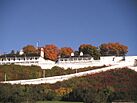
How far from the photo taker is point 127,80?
5119cm

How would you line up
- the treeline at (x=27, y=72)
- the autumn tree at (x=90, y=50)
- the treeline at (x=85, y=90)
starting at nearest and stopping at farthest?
1. the treeline at (x=85, y=90)
2. the treeline at (x=27, y=72)
3. the autumn tree at (x=90, y=50)

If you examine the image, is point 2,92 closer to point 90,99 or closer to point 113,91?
point 90,99

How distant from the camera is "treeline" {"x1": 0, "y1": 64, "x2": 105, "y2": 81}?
52.9m

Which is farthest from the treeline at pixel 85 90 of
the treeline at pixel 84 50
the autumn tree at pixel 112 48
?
the autumn tree at pixel 112 48

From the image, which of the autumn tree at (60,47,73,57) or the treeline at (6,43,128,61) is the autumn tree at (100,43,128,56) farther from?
the autumn tree at (60,47,73,57)

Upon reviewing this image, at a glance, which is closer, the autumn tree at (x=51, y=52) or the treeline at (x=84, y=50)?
the autumn tree at (x=51, y=52)

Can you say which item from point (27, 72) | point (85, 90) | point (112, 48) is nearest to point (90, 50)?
point (112, 48)

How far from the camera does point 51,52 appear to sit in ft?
255

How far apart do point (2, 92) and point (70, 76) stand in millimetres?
13377

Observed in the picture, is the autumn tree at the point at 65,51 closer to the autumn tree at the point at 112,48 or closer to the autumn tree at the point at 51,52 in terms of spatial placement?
the autumn tree at the point at 51,52

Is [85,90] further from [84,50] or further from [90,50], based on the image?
[84,50]

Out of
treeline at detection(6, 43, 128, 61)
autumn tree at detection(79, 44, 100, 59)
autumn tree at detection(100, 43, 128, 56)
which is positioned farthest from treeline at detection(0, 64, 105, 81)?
autumn tree at detection(100, 43, 128, 56)

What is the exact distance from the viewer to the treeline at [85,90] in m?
39.2

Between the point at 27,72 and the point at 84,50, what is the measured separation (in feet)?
90.6
